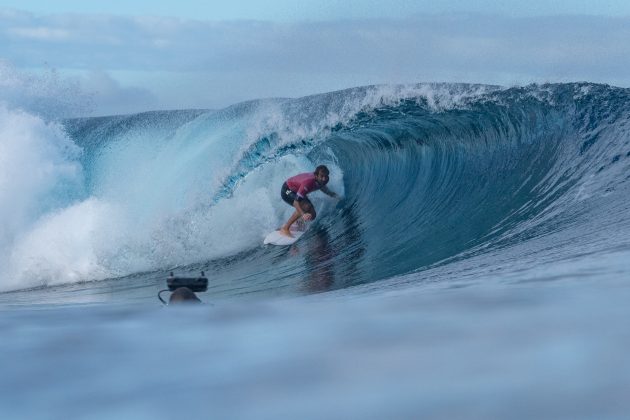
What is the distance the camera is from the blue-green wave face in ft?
30.5

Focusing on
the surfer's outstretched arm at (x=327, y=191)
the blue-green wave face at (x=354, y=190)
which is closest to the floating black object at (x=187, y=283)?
Result: the blue-green wave face at (x=354, y=190)

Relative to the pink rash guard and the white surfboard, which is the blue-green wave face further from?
the pink rash guard

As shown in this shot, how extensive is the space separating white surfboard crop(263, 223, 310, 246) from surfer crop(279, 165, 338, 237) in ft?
0.24

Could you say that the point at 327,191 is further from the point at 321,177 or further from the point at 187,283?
the point at 187,283

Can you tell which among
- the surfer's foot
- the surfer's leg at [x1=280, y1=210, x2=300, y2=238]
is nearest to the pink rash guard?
the surfer's leg at [x1=280, y1=210, x2=300, y2=238]

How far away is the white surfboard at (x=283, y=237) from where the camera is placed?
11.5 meters

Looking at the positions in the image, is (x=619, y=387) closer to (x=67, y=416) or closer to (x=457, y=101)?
(x=67, y=416)

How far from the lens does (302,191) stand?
11227 mm

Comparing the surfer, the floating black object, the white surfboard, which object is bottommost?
the floating black object

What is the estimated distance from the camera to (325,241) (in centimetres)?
1125

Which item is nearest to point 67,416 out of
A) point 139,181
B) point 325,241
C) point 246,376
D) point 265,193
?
point 246,376

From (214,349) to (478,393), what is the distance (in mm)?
887

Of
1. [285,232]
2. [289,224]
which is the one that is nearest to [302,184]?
[289,224]

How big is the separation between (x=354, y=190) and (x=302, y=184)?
2.41 metres
